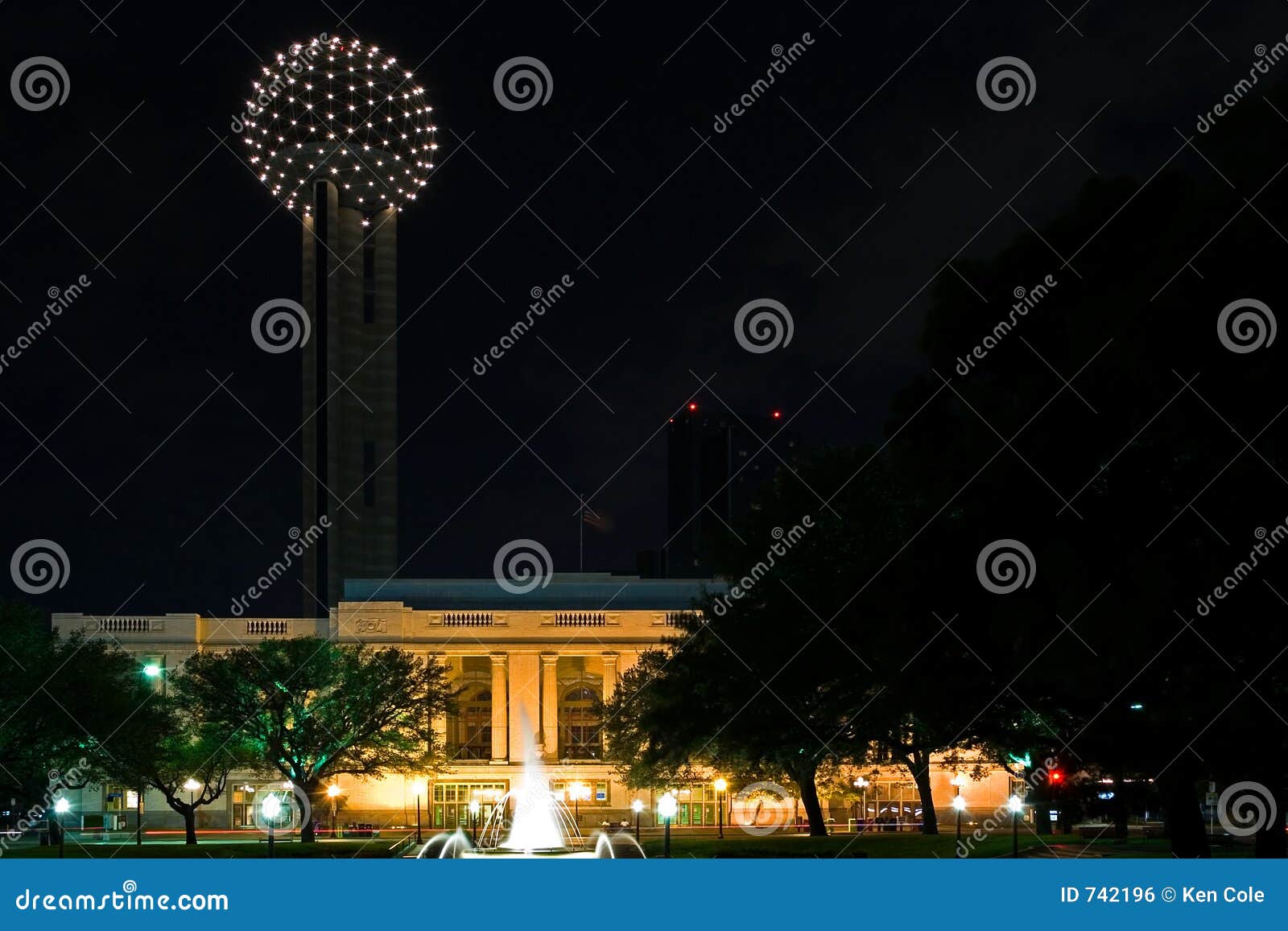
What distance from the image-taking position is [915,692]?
3594cm

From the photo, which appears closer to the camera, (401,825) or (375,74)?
(401,825)

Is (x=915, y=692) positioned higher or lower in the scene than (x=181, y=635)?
lower

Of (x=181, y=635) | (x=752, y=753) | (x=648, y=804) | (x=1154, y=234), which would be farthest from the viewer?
(x=181, y=635)

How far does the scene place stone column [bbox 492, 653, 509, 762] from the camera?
120938 mm

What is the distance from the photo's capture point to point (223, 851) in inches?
2477

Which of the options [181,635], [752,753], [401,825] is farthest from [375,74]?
[752,753]

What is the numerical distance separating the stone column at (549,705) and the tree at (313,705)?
33037 mm

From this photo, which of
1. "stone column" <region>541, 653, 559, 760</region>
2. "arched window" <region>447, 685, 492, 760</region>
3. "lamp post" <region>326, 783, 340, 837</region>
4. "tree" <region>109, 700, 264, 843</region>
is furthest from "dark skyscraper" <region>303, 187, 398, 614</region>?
"tree" <region>109, 700, 264, 843</region>

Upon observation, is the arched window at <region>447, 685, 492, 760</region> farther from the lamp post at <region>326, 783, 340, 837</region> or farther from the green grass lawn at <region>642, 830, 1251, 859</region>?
the green grass lawn at <region>642, 830, 1251, 859</region>

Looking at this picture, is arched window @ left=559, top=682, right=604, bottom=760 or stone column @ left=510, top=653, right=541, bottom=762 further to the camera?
arched window @ left=559, top=682, right=604, bottom=760

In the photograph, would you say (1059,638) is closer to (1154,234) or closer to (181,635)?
(1154,234)

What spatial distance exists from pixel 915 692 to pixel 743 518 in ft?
62.9

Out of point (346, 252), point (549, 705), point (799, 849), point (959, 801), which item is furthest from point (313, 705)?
point (346, 252)

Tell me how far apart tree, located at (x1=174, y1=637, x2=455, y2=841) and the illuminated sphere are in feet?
168
